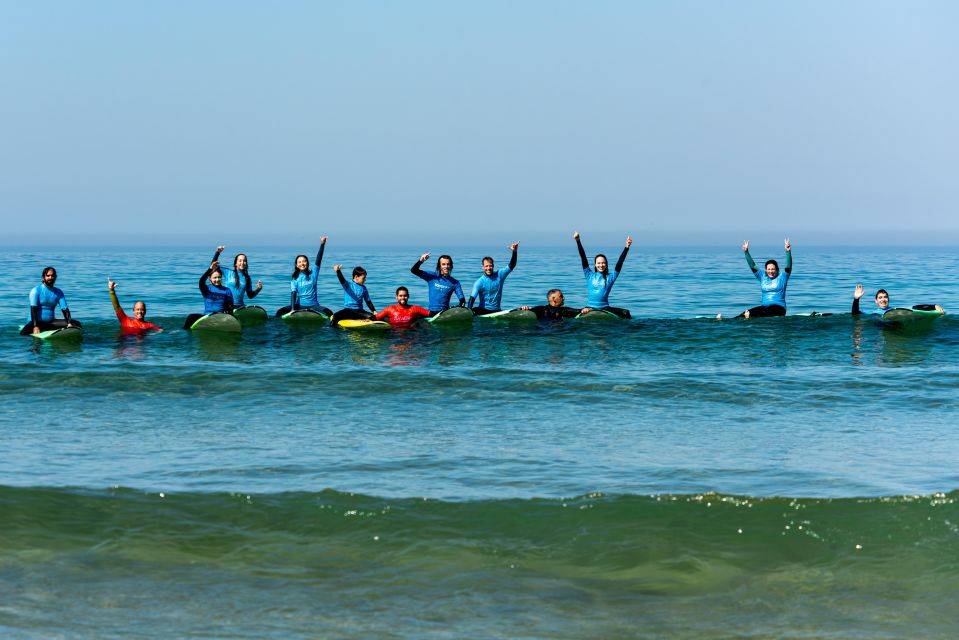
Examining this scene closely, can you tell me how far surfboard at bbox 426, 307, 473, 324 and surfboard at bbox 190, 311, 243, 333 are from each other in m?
4.36

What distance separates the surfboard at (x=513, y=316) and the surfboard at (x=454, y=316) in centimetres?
81

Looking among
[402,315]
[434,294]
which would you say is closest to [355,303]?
[402,315]

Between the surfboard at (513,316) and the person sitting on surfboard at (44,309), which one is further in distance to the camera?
the surfboard at (513,316)

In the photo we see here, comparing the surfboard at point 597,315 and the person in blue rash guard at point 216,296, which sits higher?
the person in blue rash guard at point 216,296

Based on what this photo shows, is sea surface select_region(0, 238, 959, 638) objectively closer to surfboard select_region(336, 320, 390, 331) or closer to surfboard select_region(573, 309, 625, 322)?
surfboard select_region(336, 320, 390, 331)

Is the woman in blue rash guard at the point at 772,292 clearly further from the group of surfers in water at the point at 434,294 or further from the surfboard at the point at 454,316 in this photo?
the surfboard at the point at 454,316

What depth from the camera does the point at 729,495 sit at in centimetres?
998

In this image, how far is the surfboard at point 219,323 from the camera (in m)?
22.0

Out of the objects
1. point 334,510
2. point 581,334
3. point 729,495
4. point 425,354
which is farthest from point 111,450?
point 581,334

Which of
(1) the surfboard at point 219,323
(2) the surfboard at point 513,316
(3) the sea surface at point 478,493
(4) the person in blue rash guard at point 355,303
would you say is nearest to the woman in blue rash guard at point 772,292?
(3) the sea surface at point 478,493

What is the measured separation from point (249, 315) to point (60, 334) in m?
4.29

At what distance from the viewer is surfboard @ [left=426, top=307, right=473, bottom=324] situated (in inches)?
883

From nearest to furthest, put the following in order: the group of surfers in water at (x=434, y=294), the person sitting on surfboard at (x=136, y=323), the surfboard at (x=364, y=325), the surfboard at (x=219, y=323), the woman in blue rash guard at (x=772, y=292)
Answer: the surfboard at (x=219, y=323)
the person sitting on surfboard at (x=136, y=323)
the group of surfers in water at (x=434, y=294)
the surfboard at (x=364, y=325)
the woman in blue rash guard at (x=772, y=292)

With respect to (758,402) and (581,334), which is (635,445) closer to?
(758,402)
